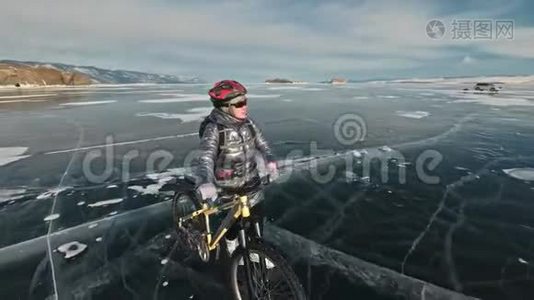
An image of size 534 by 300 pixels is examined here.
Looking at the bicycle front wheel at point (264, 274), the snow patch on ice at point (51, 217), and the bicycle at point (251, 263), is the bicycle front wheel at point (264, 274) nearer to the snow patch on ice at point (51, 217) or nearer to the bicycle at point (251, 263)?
the bicycle at point (251, 263)

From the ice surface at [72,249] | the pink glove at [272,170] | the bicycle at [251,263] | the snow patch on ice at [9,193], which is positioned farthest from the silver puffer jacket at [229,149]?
the snow patch on ice at [9,193]

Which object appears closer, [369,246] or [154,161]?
[369,246]

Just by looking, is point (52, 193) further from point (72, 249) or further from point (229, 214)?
point (229, 214)

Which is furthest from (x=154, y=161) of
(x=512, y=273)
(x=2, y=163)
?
(x=512, y=273)

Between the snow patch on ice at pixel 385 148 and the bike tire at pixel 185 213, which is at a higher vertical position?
the bike tire at pixel 185 213

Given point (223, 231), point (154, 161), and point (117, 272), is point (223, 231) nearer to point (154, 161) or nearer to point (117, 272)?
point (117, 272)

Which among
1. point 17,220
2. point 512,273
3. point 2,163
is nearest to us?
point 512,273
